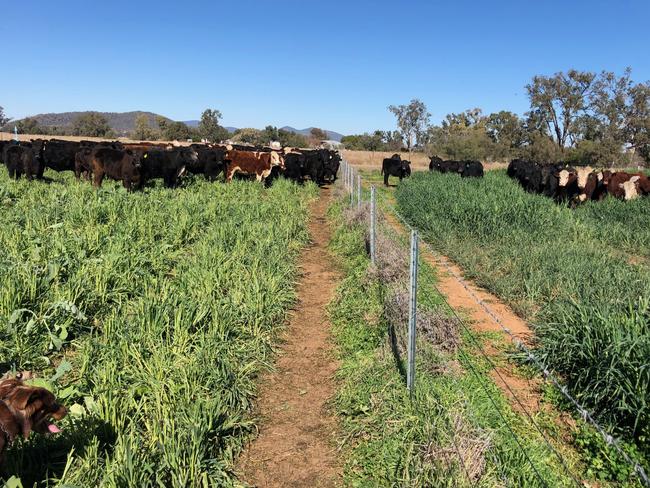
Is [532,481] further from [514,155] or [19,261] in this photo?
[514,155]

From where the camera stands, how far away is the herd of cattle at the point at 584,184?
1526cm

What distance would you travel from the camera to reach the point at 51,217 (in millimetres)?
8789

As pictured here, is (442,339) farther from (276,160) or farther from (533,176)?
(533,176)

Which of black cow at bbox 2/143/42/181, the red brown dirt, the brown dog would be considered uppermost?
black cow at bbox 2/143/42/181

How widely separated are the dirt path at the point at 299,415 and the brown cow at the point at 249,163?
12.6 m

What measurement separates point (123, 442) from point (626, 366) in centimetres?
377

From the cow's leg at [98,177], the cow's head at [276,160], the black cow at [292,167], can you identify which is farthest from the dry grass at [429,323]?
the black cow at [292,167]

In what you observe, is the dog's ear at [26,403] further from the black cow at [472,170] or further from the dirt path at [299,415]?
the black cow at [472,170]

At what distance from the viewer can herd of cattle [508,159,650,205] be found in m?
15.3

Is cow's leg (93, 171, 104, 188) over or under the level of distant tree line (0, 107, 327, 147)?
under

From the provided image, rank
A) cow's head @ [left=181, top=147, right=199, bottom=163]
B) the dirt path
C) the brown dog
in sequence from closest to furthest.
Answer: the brown dog < the dirt path < cow's head @ [left=181, top=147, right=199, bottom=163]

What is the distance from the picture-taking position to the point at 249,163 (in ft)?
61.2

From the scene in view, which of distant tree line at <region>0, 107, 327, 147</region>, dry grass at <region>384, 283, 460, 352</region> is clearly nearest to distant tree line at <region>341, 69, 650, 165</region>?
distant tree line at <region>0, 107, 327, 147</region>

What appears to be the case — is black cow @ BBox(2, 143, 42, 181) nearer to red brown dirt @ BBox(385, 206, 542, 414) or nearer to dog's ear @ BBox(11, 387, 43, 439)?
red brown dirt @ BBox(385, 206, 542, 414)
